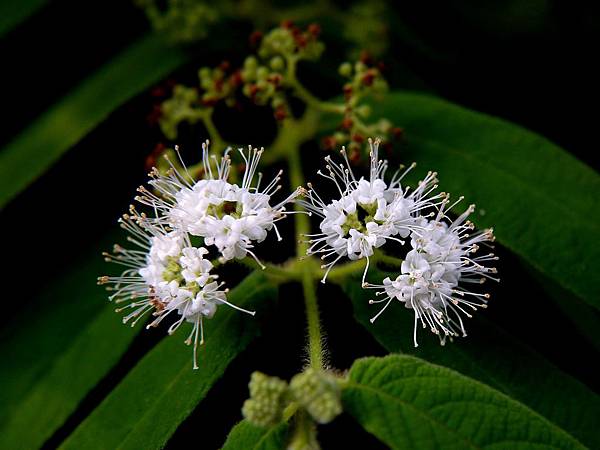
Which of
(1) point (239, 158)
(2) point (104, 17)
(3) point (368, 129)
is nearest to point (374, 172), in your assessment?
(3) point (368, 129)

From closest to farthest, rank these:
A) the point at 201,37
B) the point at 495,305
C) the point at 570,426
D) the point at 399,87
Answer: the point at 570,426
the point at 495,305
the point at 201,37
the point at 399,87

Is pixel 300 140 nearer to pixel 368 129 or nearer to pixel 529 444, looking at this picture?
pixel 368 129

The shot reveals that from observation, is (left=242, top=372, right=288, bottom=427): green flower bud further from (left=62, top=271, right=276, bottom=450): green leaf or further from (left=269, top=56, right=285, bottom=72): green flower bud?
(left=269, top=56, right=285, bottom=72): green flower bud

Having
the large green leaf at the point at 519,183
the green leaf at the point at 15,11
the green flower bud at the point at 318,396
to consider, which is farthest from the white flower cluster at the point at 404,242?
the green leaf at the point at 15,11

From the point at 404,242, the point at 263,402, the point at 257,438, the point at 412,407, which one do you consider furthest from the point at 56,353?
the point at 412,407

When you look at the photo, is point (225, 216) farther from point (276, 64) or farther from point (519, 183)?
point (519, 183)

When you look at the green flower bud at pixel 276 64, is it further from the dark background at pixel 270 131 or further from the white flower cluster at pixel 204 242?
the white flower cluster at pixel 204 242

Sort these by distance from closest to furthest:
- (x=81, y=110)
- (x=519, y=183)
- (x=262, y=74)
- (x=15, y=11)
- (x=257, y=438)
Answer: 1. (x=257, y=438)
2. (x=519, y=183)
3. (x=262, y=74)
4. (x=15, y=11)
5. (x=81, y=110)
